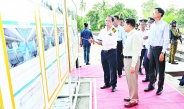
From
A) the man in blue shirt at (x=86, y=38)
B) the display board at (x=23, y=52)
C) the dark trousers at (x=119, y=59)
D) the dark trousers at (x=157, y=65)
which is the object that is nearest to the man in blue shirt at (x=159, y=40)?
the dark trousers at (x=157, y=65)

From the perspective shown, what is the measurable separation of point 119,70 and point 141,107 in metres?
1.68

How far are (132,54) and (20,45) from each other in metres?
2.11

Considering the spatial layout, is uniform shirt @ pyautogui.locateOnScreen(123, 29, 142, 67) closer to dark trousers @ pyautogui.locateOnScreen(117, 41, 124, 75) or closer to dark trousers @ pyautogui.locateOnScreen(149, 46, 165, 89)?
dark trousers @ pyautogui.locateOnScreen(149, 46, 165, 89)

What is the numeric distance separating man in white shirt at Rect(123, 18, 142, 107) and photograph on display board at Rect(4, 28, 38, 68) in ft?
6.15

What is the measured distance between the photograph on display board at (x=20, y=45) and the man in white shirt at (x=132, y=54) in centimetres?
188

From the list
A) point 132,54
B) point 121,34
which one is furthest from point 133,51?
point 121,34

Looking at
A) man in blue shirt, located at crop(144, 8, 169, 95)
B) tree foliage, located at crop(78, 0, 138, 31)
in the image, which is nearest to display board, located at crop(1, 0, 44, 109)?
man in blue shirt, located at crop(144, 8, 169, 95)

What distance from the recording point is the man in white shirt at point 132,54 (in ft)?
8.54

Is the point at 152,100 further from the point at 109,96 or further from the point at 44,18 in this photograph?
the point at 44,18

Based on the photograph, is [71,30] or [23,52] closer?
[23,52]

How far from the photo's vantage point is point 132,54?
8.79 ft

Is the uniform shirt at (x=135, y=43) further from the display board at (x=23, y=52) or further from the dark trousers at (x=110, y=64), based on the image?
the display board at (x=23, y=52)

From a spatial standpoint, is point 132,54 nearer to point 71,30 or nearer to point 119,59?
point 71,30

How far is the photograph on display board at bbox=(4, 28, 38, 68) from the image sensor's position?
0.66m
